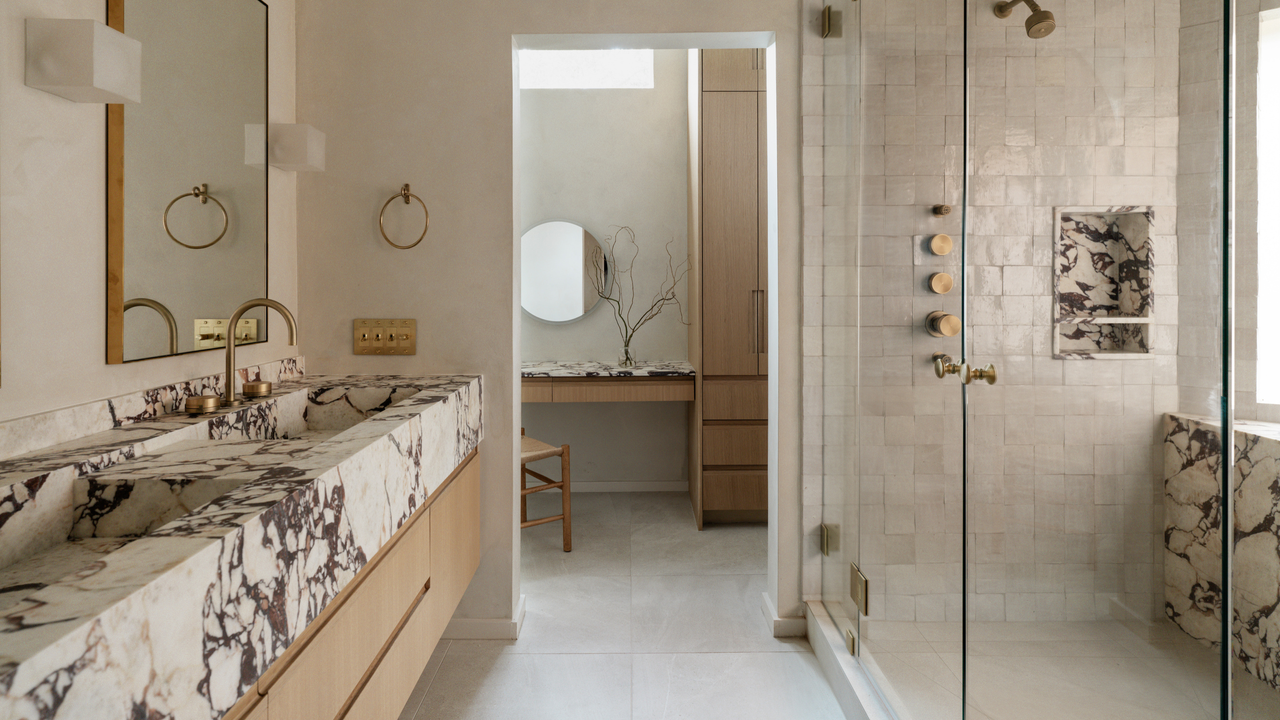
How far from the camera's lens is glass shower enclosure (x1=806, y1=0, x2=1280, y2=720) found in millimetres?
834

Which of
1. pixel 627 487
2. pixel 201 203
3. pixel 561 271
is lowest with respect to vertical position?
pixel 627 487

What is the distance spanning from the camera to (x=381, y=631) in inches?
53.8

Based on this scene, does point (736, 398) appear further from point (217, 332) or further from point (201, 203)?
point (201, 203)

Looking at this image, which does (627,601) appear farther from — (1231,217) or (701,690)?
(1231,217)

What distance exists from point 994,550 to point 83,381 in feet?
5.79

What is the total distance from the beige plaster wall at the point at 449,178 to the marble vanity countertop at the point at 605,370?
4.21 feet

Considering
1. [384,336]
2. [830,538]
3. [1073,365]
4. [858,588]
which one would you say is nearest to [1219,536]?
[1073,365]

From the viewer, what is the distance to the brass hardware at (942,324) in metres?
1.48

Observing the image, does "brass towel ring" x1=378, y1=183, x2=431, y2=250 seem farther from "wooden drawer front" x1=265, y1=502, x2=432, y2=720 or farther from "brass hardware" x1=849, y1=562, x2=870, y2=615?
"brass hardware" x1=849, y1=562, x2=870, y2=615

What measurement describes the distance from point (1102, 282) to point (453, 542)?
1642 millimetres

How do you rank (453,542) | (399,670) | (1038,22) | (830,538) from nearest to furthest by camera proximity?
(1038,22) < (399,670) < (453,542) < (830,538)

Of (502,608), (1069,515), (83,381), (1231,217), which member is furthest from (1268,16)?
(502,608)

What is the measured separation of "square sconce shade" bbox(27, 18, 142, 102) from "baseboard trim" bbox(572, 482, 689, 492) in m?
3.38

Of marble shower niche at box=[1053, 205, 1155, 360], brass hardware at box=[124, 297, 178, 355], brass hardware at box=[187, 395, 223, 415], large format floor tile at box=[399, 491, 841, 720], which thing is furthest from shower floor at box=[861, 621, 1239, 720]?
brass hardware at box=[124, 297, 178, 355]
